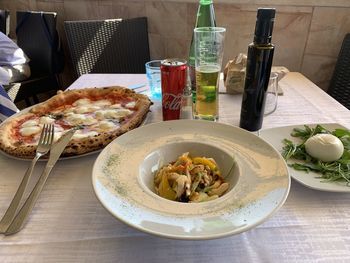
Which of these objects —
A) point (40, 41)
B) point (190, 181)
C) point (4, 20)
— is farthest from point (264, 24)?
point (4, 20)

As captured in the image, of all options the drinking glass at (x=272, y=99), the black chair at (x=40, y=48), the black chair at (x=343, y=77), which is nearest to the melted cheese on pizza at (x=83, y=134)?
the drinking glass at (x=272, y=99)

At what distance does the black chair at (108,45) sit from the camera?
152 centimetres

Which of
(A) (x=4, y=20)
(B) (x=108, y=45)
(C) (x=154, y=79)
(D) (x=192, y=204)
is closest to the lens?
(D) (x=192, y=204)

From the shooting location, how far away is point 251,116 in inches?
27.1

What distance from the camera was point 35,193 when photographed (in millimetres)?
469

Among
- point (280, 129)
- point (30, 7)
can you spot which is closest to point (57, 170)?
point (280, 129)

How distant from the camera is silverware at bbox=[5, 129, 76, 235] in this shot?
43cm

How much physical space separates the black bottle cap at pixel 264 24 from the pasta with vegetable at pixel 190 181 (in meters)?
0.28

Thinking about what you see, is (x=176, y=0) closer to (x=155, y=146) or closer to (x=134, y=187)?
(x=155, y=146)

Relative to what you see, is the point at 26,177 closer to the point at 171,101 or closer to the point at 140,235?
the point at 140,235

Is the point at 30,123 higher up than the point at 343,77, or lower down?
higher up

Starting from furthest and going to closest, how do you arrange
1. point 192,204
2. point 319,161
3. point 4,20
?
point 4,20, point 319,161, point 192,204

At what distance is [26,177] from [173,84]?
1.26ft

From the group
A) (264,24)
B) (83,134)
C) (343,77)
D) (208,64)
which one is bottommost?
(343,77)
